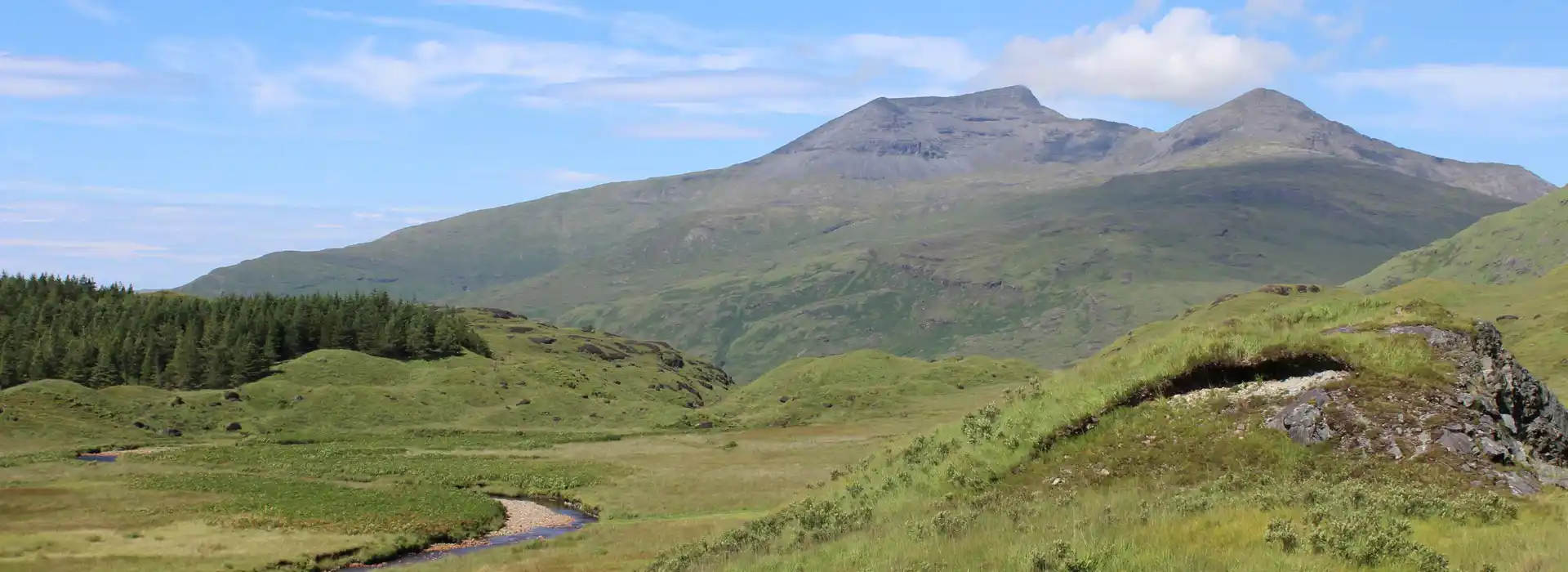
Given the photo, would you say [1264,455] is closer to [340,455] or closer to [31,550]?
[31,550]

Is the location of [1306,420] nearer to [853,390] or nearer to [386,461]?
[386,461]

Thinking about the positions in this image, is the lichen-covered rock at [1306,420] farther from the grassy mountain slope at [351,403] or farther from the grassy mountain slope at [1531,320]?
the grassy mountain slope at [351,403]

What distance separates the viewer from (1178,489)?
854 inches

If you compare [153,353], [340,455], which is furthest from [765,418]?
[153,353]

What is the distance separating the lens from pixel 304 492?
6650 centimetres

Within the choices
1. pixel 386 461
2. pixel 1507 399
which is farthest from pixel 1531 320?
pixel 1507 399

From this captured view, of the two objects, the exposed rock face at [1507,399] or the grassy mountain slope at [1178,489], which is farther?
the exposed rock face at [1507,399]

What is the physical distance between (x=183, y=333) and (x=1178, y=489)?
531ft

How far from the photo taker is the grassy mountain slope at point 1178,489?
580 inches

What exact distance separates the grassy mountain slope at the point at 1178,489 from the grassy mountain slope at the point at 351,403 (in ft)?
340

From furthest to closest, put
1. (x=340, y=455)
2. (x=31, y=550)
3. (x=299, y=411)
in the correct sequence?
(x=299, y=411), (x=340, y=455), (x=31, y=550)

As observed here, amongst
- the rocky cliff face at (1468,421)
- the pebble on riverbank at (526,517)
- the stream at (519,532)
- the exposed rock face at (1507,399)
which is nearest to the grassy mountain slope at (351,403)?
the pebble on riverbank at (526,517)

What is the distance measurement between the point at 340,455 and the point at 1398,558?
95474mm

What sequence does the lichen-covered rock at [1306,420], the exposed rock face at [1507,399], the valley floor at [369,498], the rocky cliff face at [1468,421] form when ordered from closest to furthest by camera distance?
the rocky cliff face at [1468,421] < the exposed rock face at [1507,399] < the lichen-covered rock at [1306,420] < the valley floor at [369,498]
